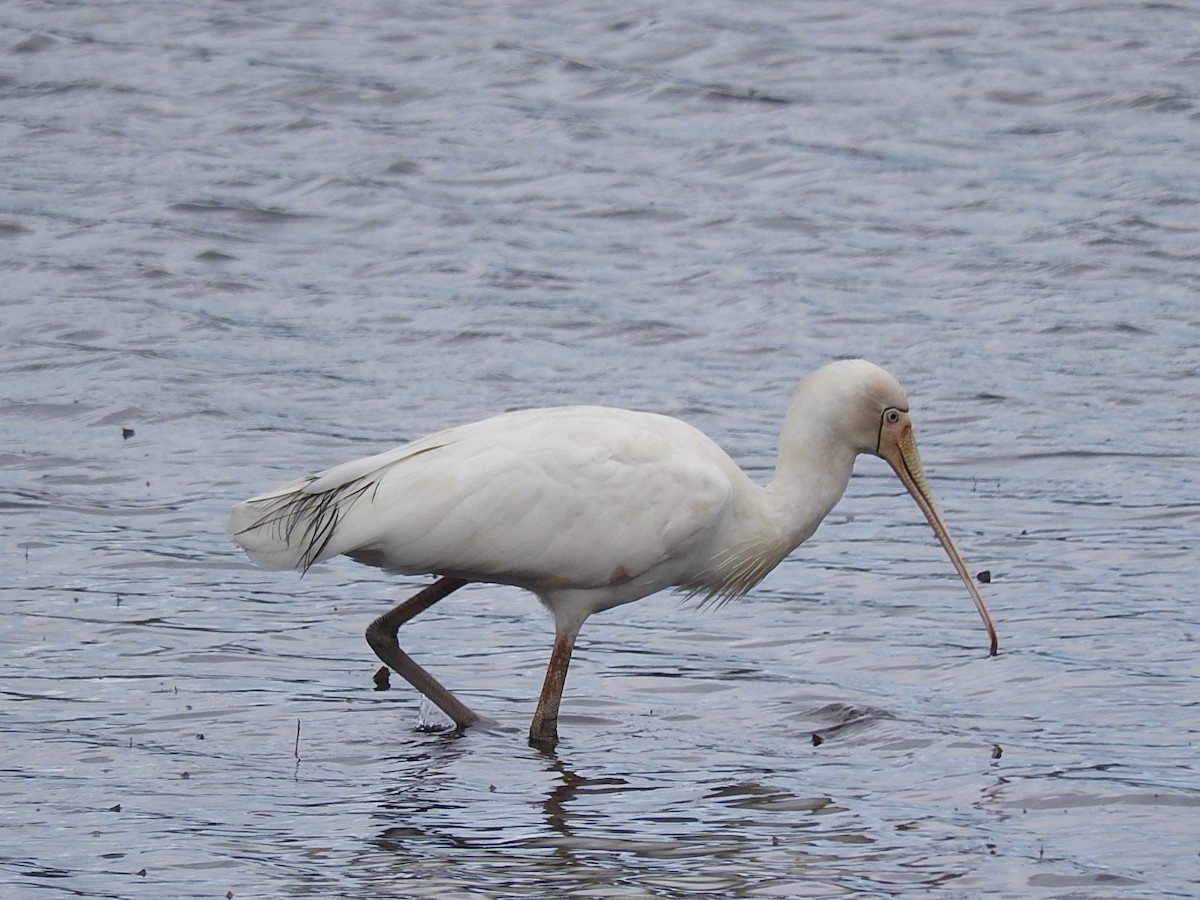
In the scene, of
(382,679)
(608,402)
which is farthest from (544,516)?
(608,402)

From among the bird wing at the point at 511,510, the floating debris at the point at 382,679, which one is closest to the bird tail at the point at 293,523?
the bird wing at the point at 511,510

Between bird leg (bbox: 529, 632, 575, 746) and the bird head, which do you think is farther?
the bird head

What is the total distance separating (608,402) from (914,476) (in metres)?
4.80

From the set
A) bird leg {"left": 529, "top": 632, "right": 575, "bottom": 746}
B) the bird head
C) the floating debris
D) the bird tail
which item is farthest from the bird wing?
the floating debris

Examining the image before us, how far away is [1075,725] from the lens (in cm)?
805

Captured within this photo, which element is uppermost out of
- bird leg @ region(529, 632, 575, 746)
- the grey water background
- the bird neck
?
the bird neck

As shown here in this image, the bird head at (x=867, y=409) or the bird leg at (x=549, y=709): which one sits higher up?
the bird head at (x=867, y=409)

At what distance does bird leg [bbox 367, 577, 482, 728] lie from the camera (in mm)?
8086

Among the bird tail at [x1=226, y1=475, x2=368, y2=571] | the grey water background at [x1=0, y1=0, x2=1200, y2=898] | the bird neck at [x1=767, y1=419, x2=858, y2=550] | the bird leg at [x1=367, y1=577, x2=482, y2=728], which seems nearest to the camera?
the grey water background at [x1=0, y1=0, x2=1200, y2=898]

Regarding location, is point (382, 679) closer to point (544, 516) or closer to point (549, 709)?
point (549, 709)

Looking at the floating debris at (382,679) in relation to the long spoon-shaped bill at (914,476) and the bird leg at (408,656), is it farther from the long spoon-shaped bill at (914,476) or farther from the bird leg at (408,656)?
the long spoon-shaped bill at (914,476)

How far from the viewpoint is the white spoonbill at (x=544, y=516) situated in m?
7.88

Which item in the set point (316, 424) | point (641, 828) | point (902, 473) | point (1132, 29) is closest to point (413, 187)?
point (316, 424)

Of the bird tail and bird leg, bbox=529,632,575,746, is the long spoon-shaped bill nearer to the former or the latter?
bird leg, bbox=529,632,575,746
